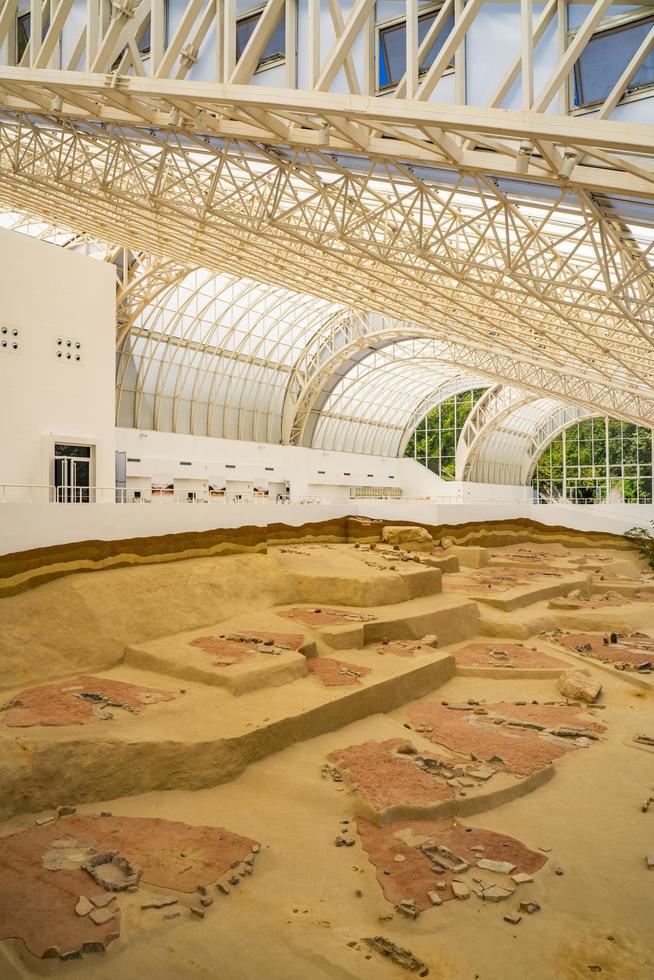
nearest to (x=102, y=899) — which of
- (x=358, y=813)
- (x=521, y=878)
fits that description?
(x=358, y=813)

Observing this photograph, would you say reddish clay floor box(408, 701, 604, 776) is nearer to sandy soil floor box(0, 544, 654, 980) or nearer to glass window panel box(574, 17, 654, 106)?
sandy soil floor box(0, 544, 654, 980)

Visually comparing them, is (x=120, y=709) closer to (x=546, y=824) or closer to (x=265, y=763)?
(x=265, y=763)

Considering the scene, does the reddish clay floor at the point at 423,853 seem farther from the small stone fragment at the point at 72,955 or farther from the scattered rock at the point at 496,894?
the small stone fragment at the point at 72,955

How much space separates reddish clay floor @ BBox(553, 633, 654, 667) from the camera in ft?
69.8

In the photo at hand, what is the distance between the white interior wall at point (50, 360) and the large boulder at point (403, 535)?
42.2 ft

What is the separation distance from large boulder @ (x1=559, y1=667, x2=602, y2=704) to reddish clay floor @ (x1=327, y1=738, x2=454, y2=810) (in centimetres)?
557

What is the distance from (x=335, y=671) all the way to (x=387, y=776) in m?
4.98

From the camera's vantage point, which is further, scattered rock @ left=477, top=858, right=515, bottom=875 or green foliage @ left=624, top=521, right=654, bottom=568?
green foliage @ left=624, top=521, right=654, bottom=568

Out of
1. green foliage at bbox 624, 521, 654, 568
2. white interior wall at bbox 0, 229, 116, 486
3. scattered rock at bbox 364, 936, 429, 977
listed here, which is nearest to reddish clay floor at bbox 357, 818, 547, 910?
scattered rock at bbox 364, 936, 429, 977

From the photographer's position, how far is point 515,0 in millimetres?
11867

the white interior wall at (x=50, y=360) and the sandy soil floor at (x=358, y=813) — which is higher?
the white interior wall at (x=50, y=360)

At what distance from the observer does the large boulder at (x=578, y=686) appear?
1753 cm

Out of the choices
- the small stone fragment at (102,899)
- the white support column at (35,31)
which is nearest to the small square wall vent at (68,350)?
the white support column at (35,31)

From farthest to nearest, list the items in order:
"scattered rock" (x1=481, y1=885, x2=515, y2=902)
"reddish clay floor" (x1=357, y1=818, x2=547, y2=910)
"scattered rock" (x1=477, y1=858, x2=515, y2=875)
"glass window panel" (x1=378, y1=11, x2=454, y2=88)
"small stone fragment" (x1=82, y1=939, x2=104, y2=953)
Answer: "glass window panel" (x1=378, y1=11, x2=454, y2=88)
"scattered rock" (x1=477, y1=858, x2=515, y2=875)
"reddish clay floor" (x1=357, y1=818, x2=547, y2=910)
"scattered rock" (x1=481, y1=885, x2=515, y2=902)
"small stone fragment" (x1=82, y1=939, x2=104, y2=953)
